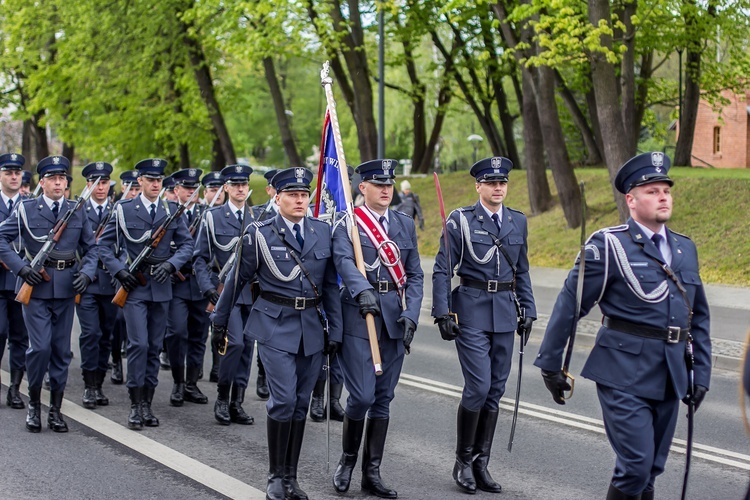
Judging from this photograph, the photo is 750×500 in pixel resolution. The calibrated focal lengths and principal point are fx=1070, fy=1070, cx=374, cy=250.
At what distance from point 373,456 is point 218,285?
11.6 ft

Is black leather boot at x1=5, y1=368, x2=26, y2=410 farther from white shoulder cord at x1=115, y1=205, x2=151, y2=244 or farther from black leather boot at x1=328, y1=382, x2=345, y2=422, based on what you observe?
black leather boot at x1=328, y1=382, x2=345, y2=422

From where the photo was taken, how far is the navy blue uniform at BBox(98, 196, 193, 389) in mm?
9312

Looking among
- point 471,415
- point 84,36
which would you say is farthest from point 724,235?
point 84,36

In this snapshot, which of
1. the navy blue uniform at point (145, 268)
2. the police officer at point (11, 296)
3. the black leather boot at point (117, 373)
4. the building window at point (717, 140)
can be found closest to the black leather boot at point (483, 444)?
Answer: the navy blue uniform at point (145, 268)

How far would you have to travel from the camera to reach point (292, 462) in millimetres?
7051

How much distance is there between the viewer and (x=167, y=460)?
796 cm

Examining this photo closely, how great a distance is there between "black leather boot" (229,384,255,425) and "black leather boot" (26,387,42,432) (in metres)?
1.62

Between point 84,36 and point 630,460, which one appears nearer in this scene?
point 630,460

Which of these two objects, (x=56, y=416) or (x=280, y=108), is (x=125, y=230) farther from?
(x=280, y=108)

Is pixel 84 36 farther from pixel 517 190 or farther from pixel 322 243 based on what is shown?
pixel 322 243

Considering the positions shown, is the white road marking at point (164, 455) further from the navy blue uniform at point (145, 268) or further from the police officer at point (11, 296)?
the police officer at point (11, 296)

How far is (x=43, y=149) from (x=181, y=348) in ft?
120

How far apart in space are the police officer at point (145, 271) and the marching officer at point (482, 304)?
3.10 m

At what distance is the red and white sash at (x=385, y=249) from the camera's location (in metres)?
7.25
